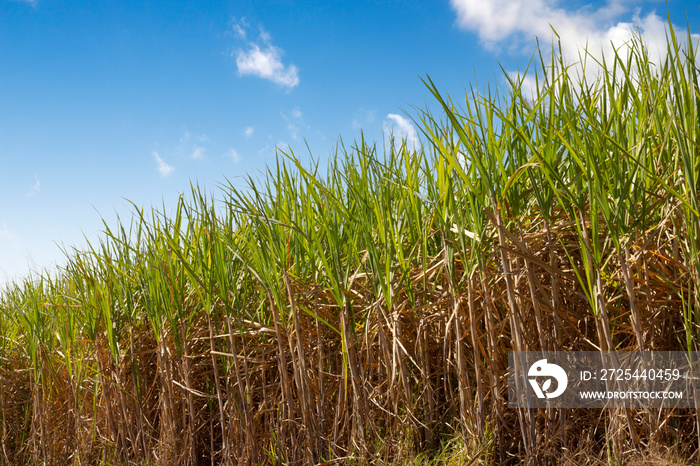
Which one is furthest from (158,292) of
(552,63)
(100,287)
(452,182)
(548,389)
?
(552,63)

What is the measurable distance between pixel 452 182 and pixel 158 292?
1614 mm

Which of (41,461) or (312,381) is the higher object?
(312,381)

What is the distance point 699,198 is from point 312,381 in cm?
172

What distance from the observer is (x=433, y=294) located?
82.4 inches

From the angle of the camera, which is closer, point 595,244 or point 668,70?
point 595,244

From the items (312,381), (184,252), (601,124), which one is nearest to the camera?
(601,124)

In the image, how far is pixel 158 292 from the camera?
2.52 metres

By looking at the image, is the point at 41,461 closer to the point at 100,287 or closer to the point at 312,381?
the point at 100,287

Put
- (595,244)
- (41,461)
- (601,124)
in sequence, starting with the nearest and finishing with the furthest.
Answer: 1. (595,244)
2. (601,124)
3. (41,461)

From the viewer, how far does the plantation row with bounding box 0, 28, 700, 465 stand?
5.61 feet

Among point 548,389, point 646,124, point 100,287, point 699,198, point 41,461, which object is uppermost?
point 646,124

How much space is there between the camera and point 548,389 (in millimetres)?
1835

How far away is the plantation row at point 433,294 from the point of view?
1710mm

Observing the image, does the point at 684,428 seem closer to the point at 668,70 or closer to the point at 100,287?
the point at 668,70
